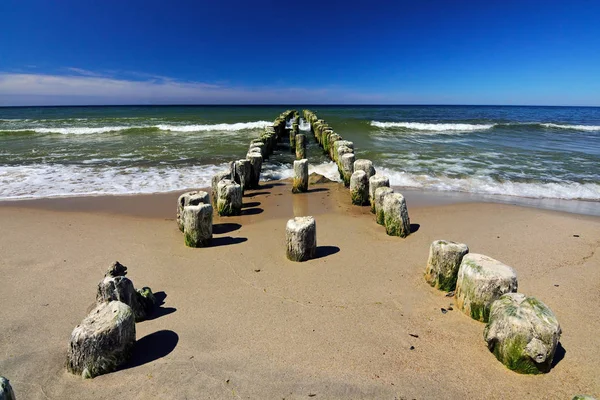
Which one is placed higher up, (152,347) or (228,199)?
(228,199)

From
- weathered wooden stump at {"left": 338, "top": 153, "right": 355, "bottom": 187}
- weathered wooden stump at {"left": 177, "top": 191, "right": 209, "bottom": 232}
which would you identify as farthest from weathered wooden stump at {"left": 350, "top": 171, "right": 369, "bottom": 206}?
weathered wooden stump at {"left": 177, "top": 191, "right": 209, "bottom": 232}

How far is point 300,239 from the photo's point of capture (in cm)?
469

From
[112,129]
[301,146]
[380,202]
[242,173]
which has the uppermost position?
[112,129]

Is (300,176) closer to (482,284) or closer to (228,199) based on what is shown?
(228,199)

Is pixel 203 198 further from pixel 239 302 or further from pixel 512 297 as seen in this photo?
pixel 512 297

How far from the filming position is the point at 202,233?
5.25 meters

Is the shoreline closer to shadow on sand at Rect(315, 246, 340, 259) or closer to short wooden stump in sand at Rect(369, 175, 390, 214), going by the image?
short wooden stump in sand at Rect(369, 175, 390, 214)

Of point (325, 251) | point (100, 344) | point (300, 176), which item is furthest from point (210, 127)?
point (100, 344)

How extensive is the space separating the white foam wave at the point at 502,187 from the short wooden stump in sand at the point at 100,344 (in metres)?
7.70

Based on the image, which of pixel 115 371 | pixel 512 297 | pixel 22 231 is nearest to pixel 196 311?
pixel 115 371

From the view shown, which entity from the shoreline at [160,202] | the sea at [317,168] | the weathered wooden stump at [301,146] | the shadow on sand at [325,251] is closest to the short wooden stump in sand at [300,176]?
the sea at [317,168]

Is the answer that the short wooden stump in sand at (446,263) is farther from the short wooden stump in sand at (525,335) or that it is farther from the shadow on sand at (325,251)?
the shadow on sand at (325,251)

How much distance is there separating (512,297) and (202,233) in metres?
3.93

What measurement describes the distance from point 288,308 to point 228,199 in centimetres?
342
